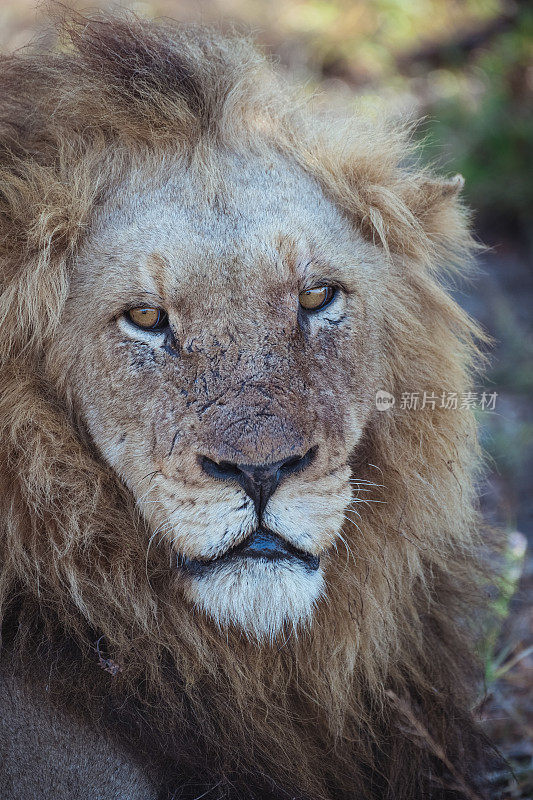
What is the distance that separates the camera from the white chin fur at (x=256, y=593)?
2.21m

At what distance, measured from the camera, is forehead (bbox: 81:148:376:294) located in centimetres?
236

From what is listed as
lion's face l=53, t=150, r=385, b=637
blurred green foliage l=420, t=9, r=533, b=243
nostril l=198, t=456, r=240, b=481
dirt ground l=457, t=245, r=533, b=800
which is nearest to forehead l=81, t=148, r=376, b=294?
lion's face l=53, t=150, r=385, b=637

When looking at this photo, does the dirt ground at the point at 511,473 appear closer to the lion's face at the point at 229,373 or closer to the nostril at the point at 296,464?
the lion's face at the point at 229,373

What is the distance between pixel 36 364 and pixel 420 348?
1172 mm

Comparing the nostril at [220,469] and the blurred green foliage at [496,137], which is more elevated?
the blurred green foliage at [496,137]

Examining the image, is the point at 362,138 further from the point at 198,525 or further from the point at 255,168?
the point at 198,525

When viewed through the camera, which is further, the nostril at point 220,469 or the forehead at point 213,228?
the forehead at point 213,228

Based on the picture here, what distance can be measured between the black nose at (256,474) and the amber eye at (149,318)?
438mm

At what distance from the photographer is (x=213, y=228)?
240cm

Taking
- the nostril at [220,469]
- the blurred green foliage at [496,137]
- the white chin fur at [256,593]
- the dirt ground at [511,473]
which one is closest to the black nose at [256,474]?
the nostril at [220,469]

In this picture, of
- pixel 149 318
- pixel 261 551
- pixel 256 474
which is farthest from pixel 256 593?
pixel 149 318

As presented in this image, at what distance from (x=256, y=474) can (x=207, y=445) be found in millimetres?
160

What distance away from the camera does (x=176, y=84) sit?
2.58 metres

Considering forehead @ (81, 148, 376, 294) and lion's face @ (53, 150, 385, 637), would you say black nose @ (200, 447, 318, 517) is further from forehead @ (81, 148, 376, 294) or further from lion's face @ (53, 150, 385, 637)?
forehead @ (81, 148, 376, 294)
